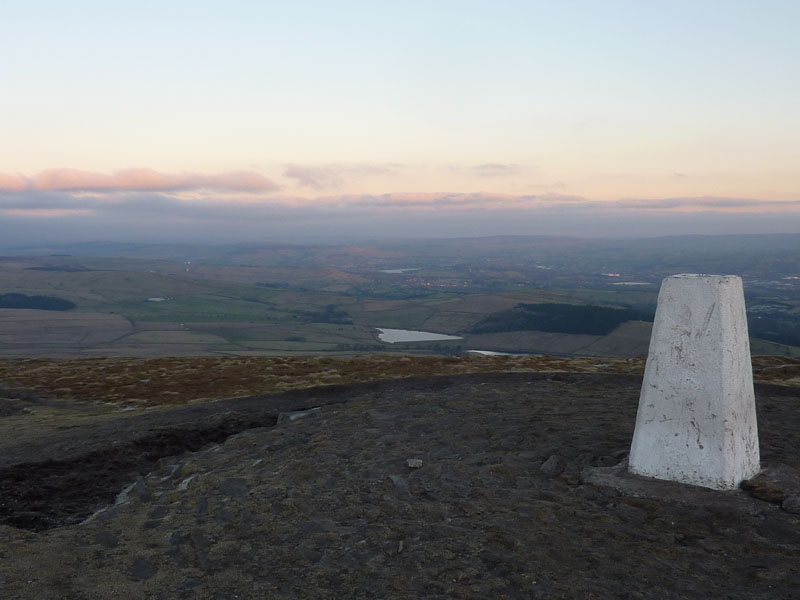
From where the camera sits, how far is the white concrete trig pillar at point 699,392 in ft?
43.4

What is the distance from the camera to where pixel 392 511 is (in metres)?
12.8

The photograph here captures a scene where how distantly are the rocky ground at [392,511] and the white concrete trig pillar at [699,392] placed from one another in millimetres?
500

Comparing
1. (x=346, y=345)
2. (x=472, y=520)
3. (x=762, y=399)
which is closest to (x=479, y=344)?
(x=346, y=345)

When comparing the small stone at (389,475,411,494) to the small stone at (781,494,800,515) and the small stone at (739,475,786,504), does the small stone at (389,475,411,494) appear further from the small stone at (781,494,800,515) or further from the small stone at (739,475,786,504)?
the small stone at (781,494,800,515)

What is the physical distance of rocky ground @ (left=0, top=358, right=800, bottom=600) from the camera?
32.2ft

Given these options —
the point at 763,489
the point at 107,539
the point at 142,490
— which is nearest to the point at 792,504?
the point at 763,489

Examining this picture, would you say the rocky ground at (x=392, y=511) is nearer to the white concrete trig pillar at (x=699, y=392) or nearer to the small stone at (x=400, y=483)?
the small stone at (x=400, y=483)

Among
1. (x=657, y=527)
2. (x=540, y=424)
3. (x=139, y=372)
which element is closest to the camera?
(x=657, y=527)

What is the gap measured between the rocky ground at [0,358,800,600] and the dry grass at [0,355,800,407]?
11.1 metres

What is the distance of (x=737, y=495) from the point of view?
1288cm

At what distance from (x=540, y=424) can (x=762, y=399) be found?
33.4 ft

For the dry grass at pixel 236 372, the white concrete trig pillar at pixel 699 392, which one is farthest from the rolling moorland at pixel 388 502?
the dry grass at pixel 236 372

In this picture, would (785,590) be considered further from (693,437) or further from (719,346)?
(719,346)

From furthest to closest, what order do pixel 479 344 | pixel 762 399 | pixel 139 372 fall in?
pixel 479 344, pixel 139 372, pixel 762 399
